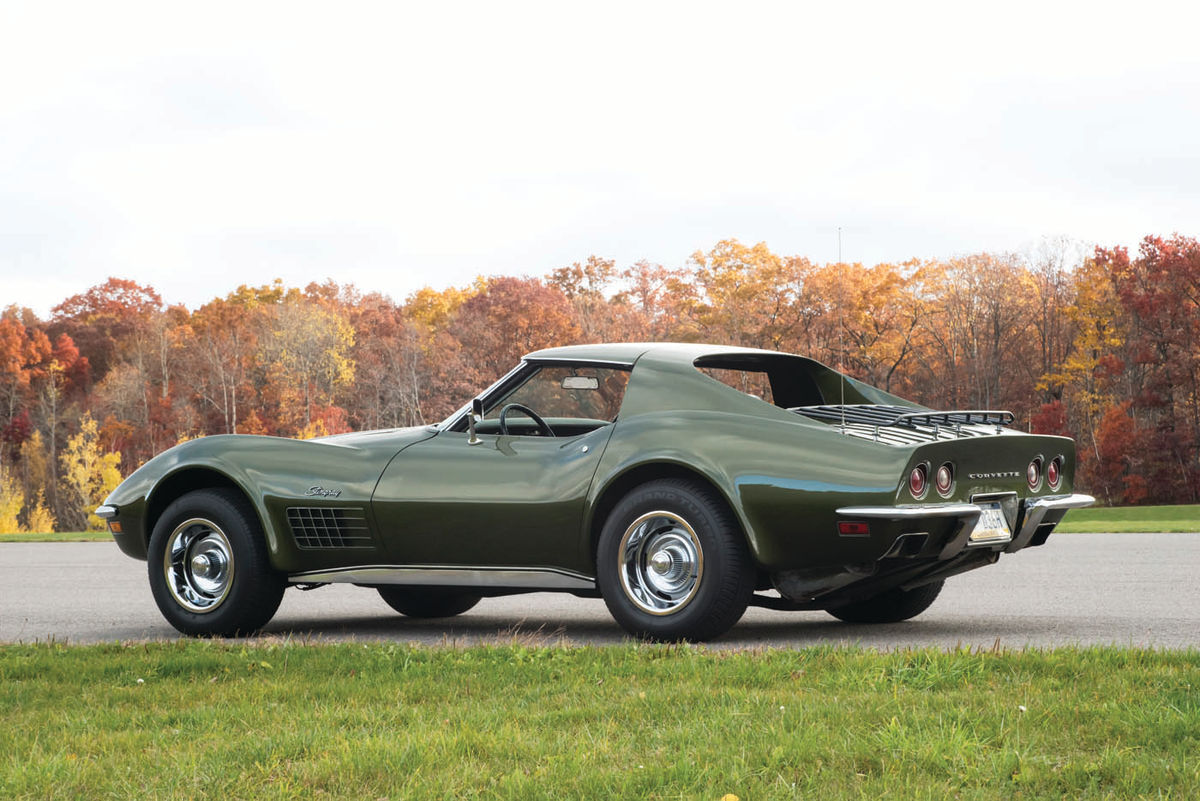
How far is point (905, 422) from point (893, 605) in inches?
62.3

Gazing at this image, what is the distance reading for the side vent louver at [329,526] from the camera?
7.46 metres

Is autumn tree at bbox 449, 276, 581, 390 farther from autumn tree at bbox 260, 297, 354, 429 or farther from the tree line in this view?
autumn tree at bbox 260, 297, 354, 429

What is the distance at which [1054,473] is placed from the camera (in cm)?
729

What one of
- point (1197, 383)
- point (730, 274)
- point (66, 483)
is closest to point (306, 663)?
point (1197, 383)

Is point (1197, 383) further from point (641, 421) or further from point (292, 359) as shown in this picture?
point (641, 421)

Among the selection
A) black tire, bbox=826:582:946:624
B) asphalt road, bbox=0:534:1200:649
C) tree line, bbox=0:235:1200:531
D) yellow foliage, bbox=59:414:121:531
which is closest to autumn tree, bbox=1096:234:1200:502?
tree line, bbox=0:235:1200:531

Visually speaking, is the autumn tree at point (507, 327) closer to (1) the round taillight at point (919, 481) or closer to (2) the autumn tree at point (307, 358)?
(2) the autumn tree at point (307, 358)

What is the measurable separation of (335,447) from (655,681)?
3.16 m

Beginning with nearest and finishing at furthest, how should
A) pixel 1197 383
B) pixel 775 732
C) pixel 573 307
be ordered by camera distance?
pixel 775 732, pixel 1197 383, pixel 573 307

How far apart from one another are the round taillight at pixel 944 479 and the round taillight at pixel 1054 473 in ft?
3.22

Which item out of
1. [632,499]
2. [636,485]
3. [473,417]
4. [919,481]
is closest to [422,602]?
[473,417]

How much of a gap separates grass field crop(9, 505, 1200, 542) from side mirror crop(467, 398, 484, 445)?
16250 mm

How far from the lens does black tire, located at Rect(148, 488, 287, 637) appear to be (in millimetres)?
7574

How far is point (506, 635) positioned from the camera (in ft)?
23.5
